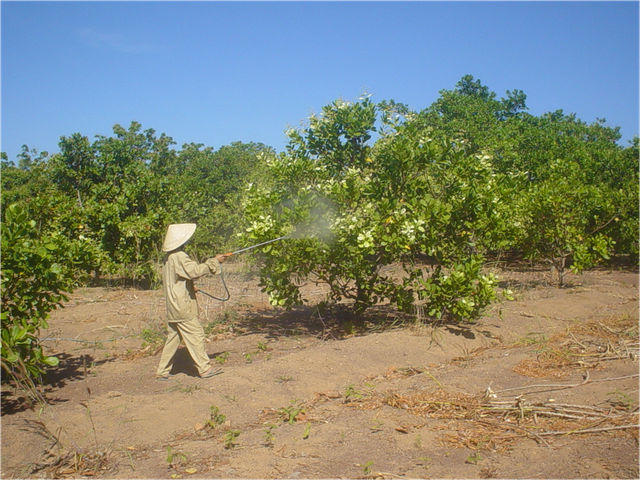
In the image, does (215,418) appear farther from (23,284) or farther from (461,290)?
(461,290)

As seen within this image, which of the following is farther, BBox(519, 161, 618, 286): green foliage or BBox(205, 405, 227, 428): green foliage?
BBox(519, 161, 618, 286): green foliage

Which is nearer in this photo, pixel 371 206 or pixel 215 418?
pixel 215 418

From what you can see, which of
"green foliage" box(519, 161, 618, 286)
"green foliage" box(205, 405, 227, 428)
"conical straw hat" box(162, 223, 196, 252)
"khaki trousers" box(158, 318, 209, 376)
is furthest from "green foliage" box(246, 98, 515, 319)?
"green foliage" box(519, 161, 618, 286)

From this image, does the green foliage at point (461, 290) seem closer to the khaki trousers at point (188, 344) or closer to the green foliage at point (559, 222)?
the khaki trousers at point (188, 344)

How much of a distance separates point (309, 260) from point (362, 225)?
80 cm

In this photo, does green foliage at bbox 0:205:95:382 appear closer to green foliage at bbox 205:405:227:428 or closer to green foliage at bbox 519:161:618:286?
green foliage at bbox 205:405:227:428

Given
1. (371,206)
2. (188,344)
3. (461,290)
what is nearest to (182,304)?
(188,344)

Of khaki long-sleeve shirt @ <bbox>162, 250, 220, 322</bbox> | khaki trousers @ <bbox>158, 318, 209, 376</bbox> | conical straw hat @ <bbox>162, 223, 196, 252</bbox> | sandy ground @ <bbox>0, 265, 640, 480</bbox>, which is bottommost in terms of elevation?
sandy ground @ <bbox>0, 265, 640, 480</bbox>

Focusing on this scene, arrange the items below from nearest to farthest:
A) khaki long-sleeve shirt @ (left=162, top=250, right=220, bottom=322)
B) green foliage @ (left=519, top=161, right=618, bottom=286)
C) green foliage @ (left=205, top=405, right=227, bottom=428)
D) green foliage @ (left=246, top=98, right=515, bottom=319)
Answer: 1. green foliage @ (left=205, top=405, right=227, bottom=428)
2. khaki long-sleeve shirt @ (left=162, top=250, right=220, bottom=322)
3. green foliage @ (left=246, top=98, right=515, bottom=319)
4. green foliage @ (left=519, top=161, right=618, bottom=286)

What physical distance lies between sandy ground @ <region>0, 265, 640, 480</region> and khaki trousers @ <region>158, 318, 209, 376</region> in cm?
20

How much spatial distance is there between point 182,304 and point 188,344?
1.43 ft

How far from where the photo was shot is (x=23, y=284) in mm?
4980

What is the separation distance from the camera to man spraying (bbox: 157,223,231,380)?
19.6ft

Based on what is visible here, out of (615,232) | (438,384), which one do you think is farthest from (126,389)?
(615,232)
